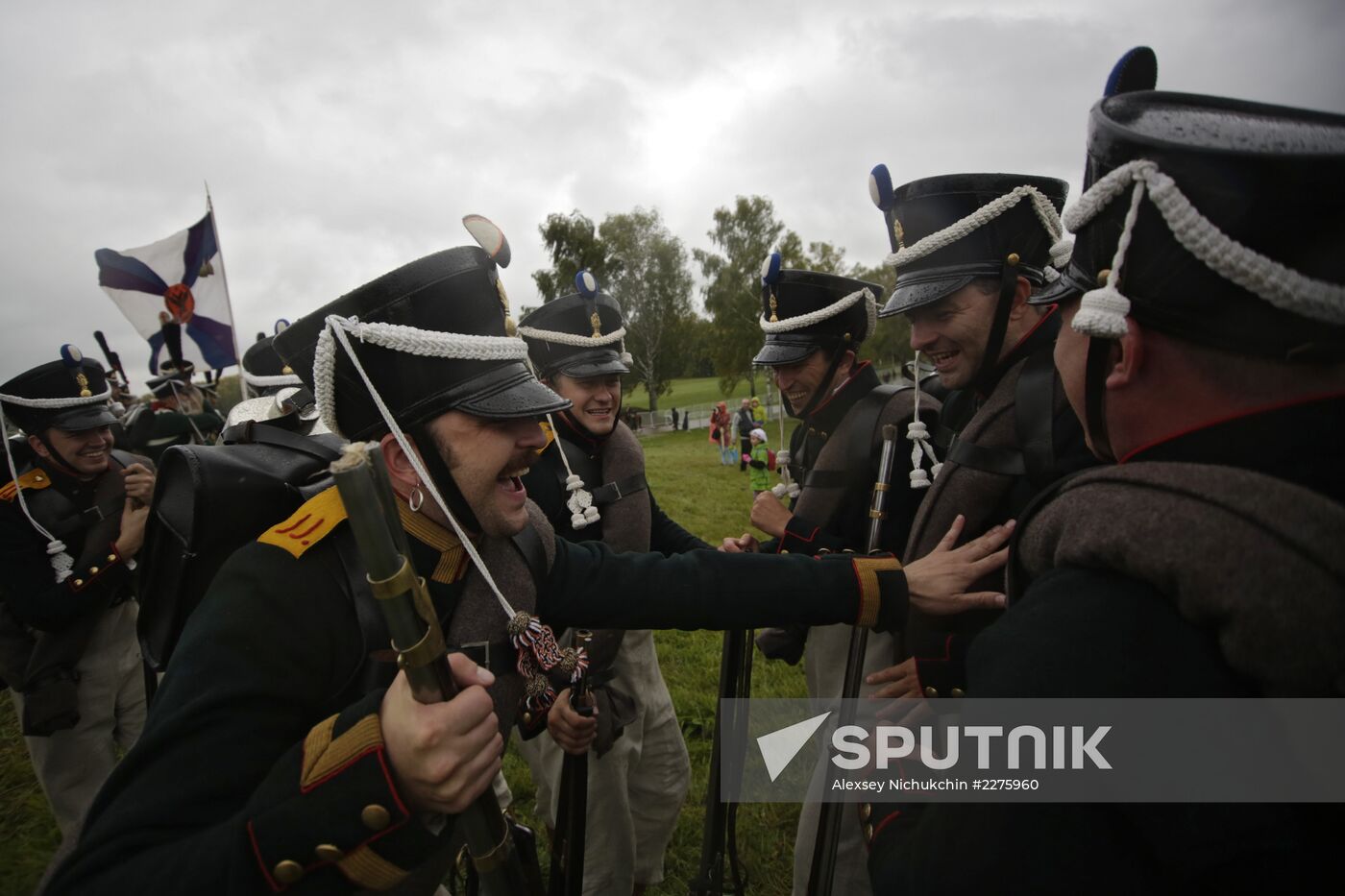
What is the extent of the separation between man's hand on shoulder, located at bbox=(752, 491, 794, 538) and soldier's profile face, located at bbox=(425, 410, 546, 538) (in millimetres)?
1773

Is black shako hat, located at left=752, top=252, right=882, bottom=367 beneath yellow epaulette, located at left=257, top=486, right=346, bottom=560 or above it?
above

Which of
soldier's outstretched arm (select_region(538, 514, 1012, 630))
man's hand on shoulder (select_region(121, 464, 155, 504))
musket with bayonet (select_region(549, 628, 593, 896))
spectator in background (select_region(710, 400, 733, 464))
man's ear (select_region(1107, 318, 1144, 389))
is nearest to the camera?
man's ear (select_region(1107, 318, 1144, 389))

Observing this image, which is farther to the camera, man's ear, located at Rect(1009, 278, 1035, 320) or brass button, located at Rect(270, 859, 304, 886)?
man's ear, located at Rect(1009, 278, 1035, 320)

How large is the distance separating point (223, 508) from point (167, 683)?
0.62m

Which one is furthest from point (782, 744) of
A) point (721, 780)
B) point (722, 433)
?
point (722, 433)

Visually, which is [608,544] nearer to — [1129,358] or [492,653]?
[492,653]

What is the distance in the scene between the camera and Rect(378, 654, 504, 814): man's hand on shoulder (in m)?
1.30

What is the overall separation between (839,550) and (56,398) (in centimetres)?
554

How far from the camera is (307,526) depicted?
1746 millimetres

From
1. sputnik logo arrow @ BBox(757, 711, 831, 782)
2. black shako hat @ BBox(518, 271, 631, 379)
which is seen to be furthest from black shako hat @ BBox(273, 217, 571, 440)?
sputnik logo arrow @ BBox(757, 711, 831, 782)

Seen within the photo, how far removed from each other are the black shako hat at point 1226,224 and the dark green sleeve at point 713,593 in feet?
4.62

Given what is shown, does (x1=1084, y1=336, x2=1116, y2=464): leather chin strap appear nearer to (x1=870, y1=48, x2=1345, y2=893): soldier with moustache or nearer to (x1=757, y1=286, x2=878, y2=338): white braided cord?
(x1=870, y1=48, x2=1345, y2=893): soldier with moustache

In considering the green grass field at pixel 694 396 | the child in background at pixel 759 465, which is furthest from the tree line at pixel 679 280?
the child in background at pixel 759 465

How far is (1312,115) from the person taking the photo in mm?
1112
